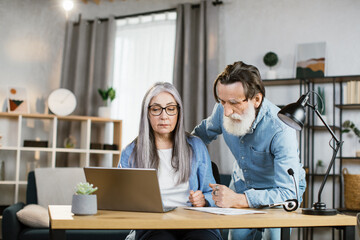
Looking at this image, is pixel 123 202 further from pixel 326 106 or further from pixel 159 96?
pixel 326 106

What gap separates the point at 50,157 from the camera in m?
4.99

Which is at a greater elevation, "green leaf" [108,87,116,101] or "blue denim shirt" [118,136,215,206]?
"green leaf" [108,87,116,101]

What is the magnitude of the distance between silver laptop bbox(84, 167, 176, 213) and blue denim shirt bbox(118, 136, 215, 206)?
1.24 feet

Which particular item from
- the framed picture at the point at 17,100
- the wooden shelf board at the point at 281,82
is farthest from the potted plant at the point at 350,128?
the framed picture at the point at 17,100

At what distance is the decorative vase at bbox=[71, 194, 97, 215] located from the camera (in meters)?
1.56

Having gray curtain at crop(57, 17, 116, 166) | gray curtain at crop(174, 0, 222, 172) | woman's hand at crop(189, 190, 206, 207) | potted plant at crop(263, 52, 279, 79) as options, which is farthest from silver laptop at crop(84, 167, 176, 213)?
gray curtain at crop(57, 17, 116, 166)

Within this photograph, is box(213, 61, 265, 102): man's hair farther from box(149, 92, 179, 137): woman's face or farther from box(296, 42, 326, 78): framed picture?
box(296, 42, 326, 78): framed picture

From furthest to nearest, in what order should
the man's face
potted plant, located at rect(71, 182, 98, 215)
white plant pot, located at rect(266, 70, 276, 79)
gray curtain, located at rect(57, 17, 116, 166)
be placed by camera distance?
gray curtain, located at rect(57, 17, 116, 166)
white plant pot, located at rect(266, 70, 276, 79)
the man's face
potted plant, located at rect(71, 182, 98, 215)

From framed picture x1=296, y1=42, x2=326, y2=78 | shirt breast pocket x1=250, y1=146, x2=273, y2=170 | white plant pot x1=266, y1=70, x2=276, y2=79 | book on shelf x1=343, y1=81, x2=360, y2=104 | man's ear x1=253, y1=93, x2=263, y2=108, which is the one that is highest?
framed picture x1=296, y1=42, x2=326, y2=78

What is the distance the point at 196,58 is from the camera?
489cm

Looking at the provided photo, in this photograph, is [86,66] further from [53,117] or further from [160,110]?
[160,110]

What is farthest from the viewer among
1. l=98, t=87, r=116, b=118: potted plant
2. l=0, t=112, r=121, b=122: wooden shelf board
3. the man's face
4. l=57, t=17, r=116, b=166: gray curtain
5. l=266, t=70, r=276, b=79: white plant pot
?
l=57, t=17, r=116, b=166: gray curtain

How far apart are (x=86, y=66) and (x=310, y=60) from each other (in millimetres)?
2596

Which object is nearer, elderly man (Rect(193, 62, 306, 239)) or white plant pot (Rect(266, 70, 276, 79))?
elderly man (Rect(193, 62, 306, 239))
